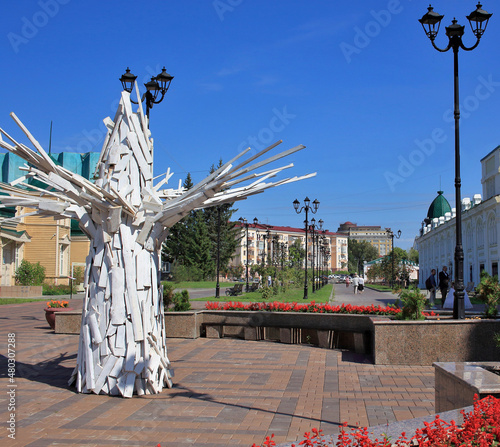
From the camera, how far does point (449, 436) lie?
370 cm

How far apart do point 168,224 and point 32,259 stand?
4098cm

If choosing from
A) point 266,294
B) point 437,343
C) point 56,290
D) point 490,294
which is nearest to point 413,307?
point 437,343

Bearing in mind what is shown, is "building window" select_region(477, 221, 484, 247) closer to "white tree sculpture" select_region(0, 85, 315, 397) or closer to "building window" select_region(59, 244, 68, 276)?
"building window" select_region(59, 244, 68, 276)

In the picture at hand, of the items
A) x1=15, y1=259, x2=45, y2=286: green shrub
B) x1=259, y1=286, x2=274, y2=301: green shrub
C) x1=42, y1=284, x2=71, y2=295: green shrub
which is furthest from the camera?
x1=15, y1=259, x2=45, y2=286: green shrub

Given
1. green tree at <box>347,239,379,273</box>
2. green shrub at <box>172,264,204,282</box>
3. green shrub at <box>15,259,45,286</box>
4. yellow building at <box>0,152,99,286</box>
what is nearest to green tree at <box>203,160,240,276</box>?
green shrub at <box>172,264,204,282</box>

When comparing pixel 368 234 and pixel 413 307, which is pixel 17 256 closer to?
pixel 413 307

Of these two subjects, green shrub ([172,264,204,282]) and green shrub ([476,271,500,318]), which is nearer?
green shrub ([476,271,500,318])

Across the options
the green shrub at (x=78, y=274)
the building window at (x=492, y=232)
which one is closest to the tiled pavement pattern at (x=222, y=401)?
the building window at (x=492, y=232)

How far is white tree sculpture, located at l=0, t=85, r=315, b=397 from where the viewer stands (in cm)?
738

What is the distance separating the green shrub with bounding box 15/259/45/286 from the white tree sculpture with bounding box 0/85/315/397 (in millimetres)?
36253

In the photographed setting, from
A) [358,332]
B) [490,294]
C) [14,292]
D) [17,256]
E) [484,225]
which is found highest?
[484,225]

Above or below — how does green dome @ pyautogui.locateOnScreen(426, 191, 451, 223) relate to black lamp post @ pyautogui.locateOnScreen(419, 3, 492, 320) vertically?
above

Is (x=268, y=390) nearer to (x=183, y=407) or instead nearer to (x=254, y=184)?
(x=183, y=407)

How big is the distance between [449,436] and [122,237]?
5.18m
